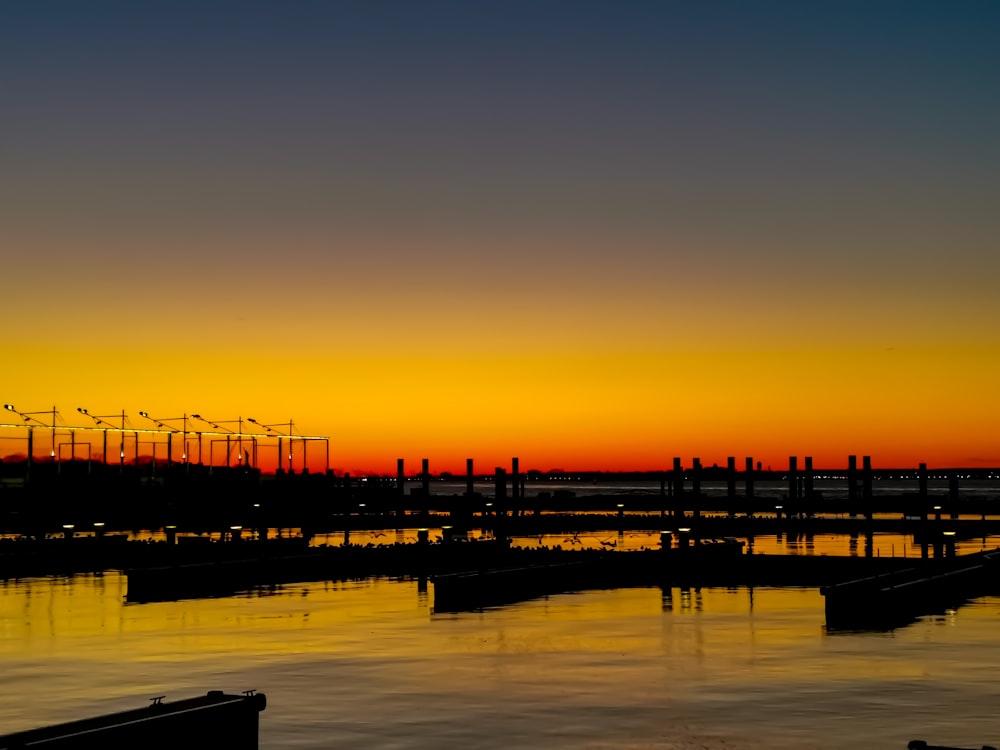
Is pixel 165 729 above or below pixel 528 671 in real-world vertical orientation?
above

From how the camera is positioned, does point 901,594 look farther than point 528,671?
Yes

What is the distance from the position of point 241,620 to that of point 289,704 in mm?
22002

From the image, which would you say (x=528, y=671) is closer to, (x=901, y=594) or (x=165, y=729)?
(x=165, y=729)

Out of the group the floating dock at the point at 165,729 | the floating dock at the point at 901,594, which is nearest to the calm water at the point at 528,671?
the floating dock at the point at 901,594

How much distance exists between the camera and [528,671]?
3988cm

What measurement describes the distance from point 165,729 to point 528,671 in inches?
752

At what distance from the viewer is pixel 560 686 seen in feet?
121

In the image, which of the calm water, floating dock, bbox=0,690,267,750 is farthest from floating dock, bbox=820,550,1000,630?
floating dock, bbox=0,690,267,750

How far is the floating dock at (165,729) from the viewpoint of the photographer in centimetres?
2100

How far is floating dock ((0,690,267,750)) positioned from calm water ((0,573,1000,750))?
13.4 feet

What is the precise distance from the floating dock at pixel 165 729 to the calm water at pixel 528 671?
13.4 feet

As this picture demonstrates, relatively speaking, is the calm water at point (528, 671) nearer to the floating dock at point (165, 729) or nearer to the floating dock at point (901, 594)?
the floating dock at point (901, 594)

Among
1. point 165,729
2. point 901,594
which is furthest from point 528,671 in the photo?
point 901,594

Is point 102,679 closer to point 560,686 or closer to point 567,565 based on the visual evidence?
point 560,686
